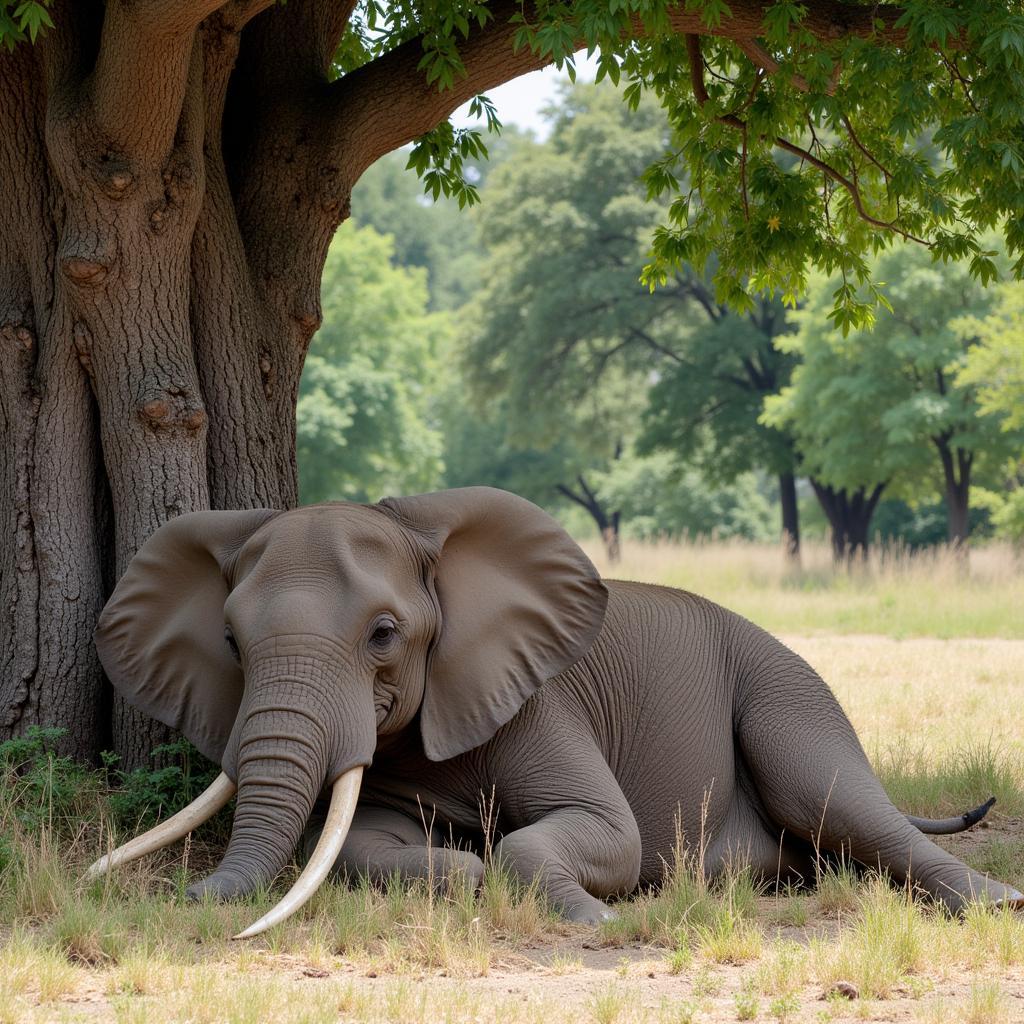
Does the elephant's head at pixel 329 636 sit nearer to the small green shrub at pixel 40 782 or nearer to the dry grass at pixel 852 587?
the small green shrub at pixel 40 782

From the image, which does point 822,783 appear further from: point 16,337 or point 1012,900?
point 16,337

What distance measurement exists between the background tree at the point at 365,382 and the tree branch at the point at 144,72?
32.1 metres

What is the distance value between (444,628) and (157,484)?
1.95 m

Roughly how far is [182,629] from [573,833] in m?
1.94

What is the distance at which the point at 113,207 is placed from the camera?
285 inches

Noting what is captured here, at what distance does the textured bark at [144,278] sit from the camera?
7219 millimetres

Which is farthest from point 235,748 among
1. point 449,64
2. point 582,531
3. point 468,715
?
point 582,531

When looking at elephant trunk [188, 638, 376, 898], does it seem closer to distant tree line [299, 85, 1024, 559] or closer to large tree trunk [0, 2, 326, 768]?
large tree trunk [0, 2, 326, 768]

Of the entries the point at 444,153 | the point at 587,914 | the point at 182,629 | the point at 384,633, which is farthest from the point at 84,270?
the point at 587,914

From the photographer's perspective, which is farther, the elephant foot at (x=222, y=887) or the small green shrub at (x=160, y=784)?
the small green shrub at (x=160, y=784)

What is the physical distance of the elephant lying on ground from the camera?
563 cm

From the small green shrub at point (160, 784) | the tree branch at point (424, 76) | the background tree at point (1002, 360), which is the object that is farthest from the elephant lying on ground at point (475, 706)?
the background tree at point (1002, 360)

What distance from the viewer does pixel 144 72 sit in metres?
6.77

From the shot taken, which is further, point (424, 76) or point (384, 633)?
point (424, 76)
